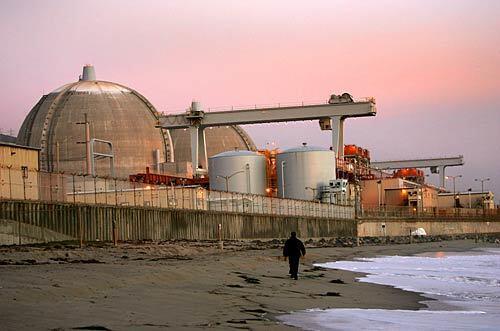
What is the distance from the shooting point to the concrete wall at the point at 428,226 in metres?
92.9

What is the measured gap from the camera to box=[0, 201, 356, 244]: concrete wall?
132ft

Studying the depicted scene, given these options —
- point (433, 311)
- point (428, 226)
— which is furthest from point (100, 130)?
point (433, 311)

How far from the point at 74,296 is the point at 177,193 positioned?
151ft

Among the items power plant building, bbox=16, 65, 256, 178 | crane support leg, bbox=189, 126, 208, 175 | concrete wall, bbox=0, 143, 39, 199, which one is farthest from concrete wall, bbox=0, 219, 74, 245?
power plant building, bbox=16, 65, 256, 178

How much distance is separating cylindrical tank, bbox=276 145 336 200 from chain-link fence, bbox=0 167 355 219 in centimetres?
912

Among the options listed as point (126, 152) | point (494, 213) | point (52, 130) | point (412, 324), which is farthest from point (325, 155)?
point (412, 324)

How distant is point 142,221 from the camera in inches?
1889

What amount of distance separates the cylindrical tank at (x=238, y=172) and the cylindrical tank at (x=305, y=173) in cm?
348

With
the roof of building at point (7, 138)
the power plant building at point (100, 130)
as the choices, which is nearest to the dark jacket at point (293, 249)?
the roof of building at point (7, 138)

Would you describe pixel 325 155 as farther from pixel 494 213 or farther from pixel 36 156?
pixel 494 213

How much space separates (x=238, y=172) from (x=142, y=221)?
46.0 metres

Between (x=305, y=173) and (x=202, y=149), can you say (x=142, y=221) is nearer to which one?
(x=305, y=173)

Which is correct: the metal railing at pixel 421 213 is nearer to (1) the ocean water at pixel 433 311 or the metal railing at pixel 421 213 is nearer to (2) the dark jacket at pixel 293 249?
(1) the ocean water at pixel 433 311

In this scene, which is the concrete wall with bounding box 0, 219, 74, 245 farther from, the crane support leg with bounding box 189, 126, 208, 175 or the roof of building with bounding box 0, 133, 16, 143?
the roof of building with bounding box 0, 133, 16, 143
